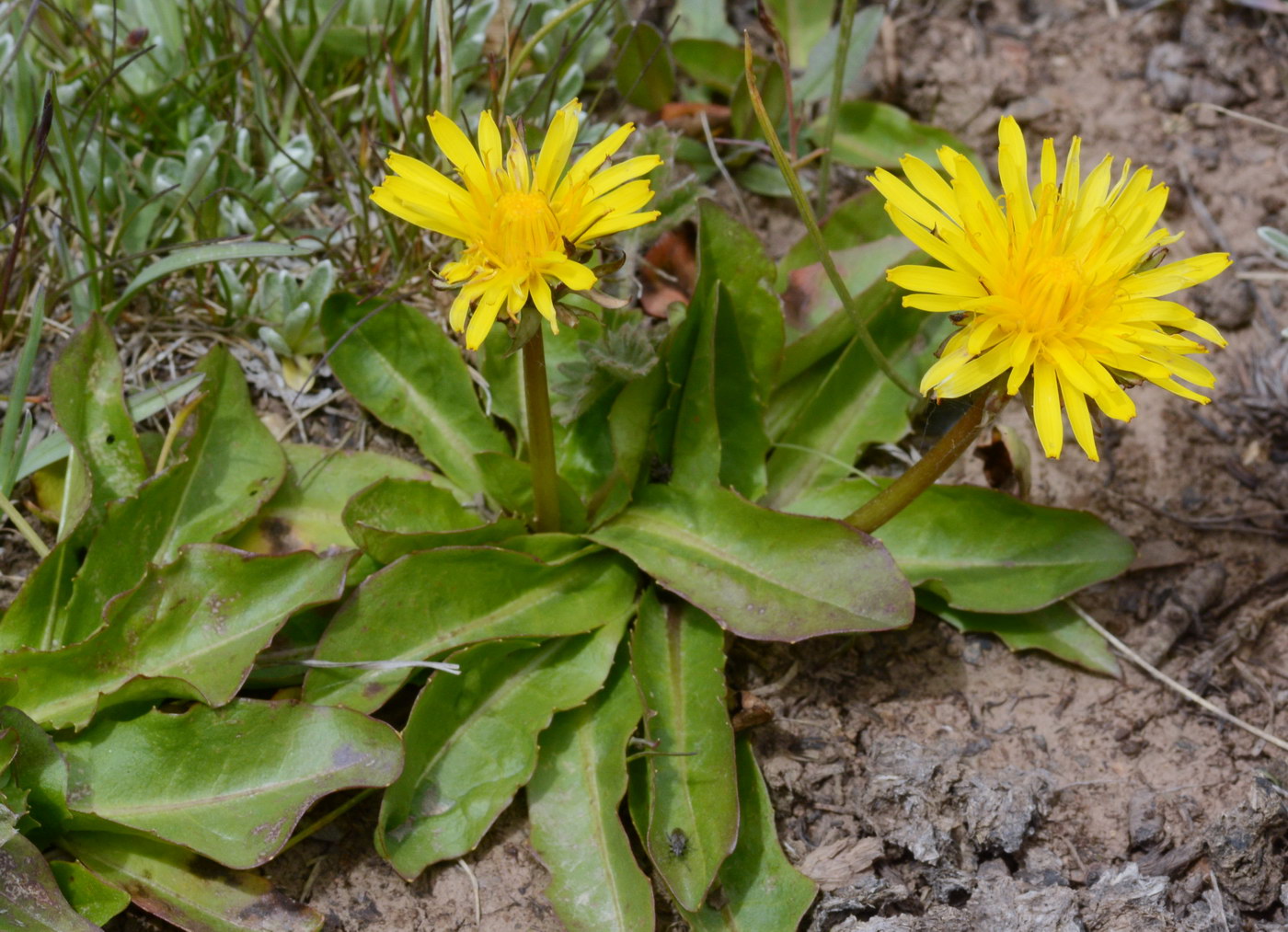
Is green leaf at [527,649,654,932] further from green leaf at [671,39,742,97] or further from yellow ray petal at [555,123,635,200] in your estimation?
green leaf at [671,39,742,97]

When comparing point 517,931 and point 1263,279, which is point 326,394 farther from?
point 1263,279

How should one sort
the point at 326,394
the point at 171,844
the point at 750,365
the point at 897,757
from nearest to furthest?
the point at 171,844 < the point at 897,757 < the point at 750,365 < the point at 326,394

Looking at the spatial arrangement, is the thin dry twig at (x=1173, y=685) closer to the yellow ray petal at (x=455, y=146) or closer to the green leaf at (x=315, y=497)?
the green leaf at (x=315, y=497)

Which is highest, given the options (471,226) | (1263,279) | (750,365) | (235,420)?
(471,226)

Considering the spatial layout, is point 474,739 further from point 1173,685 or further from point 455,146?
point 1173,685

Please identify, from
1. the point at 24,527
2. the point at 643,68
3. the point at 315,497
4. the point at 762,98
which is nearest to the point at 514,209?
the point at 315,497

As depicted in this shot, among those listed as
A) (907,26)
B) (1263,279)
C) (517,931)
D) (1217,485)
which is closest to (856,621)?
(517,931)

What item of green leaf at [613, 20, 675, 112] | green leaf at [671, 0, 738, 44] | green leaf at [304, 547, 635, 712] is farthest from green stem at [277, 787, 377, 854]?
green leaf at [671, 0, 738, 44]

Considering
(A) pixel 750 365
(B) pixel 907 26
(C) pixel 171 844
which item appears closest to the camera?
(C) pixel 171 844
